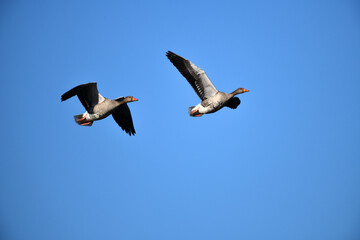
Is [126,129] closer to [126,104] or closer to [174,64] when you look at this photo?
[126,104]

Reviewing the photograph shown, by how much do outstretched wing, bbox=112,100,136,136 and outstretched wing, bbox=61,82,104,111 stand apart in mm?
2403

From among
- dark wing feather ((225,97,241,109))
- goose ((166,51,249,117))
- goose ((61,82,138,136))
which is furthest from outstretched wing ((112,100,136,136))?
dark wing feather ((225,97,241,109))

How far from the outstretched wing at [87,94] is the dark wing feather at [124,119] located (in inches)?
94.6

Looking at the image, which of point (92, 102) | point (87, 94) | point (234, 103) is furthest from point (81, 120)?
point (234, 103)

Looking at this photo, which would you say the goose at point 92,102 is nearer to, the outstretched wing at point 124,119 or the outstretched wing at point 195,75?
the outstretched wing at point 124,119

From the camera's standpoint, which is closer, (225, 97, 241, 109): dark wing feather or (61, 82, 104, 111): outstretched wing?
(61, 82, 104, 111): outstretched wing

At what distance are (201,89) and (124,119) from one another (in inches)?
195

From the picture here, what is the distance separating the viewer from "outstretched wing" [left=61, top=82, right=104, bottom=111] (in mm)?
23000

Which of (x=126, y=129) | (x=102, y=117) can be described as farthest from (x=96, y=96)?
(x=126, y=129)

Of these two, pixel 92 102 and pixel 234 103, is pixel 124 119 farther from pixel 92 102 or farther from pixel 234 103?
pixel 234 103

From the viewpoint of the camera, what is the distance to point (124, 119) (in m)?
26.5

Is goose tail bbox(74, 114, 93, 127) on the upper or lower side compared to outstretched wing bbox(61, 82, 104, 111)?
lower

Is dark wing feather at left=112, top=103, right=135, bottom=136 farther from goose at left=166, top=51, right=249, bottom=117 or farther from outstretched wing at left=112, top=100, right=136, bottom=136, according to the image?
goose at left=166, top=51, right=249, bottom=117

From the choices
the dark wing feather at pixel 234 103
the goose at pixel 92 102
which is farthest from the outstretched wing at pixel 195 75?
the goose at pixel 92 102
